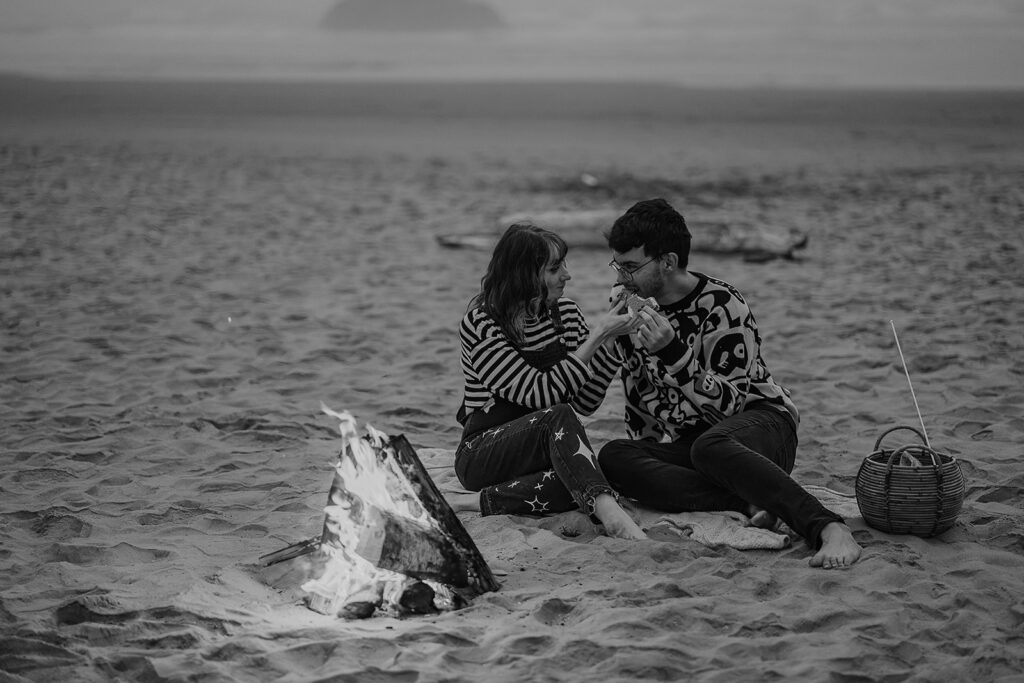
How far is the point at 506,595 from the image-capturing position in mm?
4094

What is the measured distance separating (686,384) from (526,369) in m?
0.68

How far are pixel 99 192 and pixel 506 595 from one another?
46.4ft

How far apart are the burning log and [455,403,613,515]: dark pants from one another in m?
0.68

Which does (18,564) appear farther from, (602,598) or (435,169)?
(435,169)

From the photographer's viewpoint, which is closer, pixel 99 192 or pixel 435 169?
pixel 99 192

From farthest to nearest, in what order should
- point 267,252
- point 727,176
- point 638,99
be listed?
point 638,99, point 727,176, point 267,252

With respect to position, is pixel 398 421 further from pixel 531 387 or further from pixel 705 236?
pixel 705 236

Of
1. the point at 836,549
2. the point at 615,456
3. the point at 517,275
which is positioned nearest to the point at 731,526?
the point at 836,549

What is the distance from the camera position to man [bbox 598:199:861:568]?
4621 mm

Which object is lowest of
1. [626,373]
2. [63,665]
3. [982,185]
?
[63,665]

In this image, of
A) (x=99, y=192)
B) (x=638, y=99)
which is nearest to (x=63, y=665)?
(x=99, y=192)

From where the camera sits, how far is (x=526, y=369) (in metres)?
4.78

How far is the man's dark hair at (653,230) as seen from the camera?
4.70 meters

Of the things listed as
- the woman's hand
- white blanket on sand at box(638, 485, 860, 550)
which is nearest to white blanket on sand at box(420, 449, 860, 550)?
white blanket on sand at box(638, 485, 860, 550)
